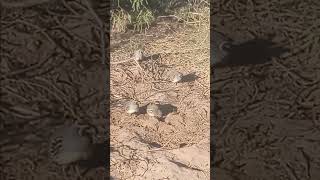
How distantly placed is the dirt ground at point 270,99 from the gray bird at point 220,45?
12 millimetres

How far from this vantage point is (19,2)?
1148 mm

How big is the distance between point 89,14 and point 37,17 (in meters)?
0.10

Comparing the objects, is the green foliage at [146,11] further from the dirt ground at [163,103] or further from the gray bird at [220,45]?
the gray bird at [220,45]

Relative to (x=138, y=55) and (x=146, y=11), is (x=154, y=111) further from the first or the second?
(x=146, y=11)

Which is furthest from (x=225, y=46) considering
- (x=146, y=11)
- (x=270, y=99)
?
(x=146, y=11)

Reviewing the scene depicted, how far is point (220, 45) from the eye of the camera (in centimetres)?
122

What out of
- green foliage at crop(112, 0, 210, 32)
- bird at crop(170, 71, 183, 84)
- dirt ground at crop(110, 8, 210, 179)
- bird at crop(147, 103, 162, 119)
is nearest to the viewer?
dirt ground at crop(110, 8, 210, 179)

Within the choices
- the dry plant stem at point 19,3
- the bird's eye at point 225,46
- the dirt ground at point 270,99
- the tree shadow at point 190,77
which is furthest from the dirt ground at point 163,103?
the dry plant stem at point 19,3

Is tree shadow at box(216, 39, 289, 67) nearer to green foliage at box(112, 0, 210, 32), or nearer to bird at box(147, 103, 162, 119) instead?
bird at box(147, 103, 162, 119)

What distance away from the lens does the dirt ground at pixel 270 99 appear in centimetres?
121

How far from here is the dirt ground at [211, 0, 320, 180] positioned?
3.97ft

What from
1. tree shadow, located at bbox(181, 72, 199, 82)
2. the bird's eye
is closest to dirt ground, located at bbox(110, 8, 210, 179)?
tree shadow, located at bbox(181, 72, 199, 82)

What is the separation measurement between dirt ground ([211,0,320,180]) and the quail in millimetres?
260

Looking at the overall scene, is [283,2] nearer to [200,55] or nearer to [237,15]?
[237,15]
